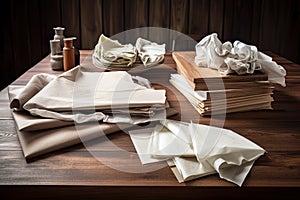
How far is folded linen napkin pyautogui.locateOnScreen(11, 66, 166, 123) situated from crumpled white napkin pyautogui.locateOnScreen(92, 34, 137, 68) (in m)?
0.45

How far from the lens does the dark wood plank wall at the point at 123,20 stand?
2.69 metres

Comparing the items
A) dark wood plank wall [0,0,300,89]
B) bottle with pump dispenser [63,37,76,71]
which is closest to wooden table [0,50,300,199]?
bottle with pump dispenser [63,37,76,71]

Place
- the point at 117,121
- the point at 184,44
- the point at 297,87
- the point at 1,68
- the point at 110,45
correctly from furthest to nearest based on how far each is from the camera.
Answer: the point at 1,68 < the point at 184,44 < the point at 110,45 < the point at 297,87 < the point at 117,121

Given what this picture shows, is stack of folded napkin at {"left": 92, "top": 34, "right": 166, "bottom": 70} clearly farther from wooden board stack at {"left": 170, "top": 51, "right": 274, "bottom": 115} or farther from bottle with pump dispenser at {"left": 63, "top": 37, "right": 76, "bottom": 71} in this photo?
wooden board stack at {"left": 170, "top": 51, "right": 274, "bottom": 115}

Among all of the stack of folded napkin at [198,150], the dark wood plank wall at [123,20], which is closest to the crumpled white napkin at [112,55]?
the stack of folded napkin at [198,150]

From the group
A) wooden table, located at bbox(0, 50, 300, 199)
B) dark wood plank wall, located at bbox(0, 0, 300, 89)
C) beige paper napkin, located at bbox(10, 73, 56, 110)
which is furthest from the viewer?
dark wood plank wall, located at bbox(0, 0, 300, 89)

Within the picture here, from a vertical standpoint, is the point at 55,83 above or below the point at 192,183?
above

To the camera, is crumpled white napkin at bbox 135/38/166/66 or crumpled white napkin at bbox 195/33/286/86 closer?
crumpled white napkin at bbox 195/33/286/86

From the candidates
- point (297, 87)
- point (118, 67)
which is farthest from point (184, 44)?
point (297, 87)

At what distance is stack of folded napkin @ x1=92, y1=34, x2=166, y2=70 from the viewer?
1.58m

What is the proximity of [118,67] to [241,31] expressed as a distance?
1545 millimetres

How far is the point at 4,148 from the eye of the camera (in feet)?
2.78

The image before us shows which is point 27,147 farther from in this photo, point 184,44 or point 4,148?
point 184,44

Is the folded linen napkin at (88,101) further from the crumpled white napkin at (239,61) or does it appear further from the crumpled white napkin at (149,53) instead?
the crumpled white napkin at (149,53)
